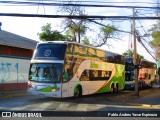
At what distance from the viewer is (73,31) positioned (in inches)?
1912

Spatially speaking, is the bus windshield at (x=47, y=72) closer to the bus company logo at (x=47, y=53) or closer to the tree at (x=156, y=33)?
the bus company logo at (x=47, y=53)

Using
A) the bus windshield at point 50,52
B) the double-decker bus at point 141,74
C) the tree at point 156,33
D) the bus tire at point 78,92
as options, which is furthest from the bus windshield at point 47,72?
the tree at point 156,33

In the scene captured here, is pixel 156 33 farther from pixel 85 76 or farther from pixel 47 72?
pixel 47 72

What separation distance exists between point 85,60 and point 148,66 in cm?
1867

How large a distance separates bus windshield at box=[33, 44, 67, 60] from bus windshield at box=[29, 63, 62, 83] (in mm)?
450

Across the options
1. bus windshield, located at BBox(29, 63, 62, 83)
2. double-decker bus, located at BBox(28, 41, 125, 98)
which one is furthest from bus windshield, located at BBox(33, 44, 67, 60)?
bus windshield, located at BBox(29, 63, 62, 83)

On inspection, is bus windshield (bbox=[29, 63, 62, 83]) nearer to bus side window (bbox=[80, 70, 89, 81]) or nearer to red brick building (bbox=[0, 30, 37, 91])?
bus side window (bbox=[80, 70, 89, 81])

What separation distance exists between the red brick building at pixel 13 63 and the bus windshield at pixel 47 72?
235 inches

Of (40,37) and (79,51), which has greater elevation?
(40,37)

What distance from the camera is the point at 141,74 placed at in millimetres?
38188

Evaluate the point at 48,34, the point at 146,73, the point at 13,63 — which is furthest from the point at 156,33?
the point at 13,63

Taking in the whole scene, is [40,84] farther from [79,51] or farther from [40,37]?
[40,37]

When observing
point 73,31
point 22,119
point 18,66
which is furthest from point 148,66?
point 22,119

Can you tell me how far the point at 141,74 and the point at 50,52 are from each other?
61.6 ft
